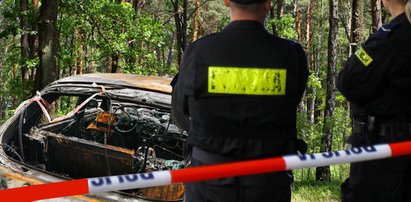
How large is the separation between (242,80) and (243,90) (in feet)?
0.15

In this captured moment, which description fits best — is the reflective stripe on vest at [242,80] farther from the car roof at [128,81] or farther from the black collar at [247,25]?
the car roof at [128,81]

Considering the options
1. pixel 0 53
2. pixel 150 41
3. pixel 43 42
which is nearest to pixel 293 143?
pixel 43 42

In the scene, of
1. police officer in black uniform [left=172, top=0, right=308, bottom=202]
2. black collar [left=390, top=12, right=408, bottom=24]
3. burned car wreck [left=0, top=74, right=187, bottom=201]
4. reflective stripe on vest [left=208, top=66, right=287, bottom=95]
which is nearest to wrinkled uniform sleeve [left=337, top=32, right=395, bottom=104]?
black collar [left=390, top=12, right=408, bottom=24]

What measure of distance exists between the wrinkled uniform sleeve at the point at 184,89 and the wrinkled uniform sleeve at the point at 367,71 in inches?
37.5

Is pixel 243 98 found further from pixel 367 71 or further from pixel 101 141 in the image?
pixel 101 141

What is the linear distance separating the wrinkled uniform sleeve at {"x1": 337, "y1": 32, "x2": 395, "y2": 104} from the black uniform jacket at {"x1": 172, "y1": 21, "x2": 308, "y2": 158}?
0.54 meters

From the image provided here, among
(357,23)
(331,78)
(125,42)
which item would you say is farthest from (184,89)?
(125,42)

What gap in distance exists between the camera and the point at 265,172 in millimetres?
2068

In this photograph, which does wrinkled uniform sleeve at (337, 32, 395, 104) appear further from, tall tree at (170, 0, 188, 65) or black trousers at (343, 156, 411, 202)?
tall tree at (170, 0, 188, 65)

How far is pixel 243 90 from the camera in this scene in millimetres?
2180

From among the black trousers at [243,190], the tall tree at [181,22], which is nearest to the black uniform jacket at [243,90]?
the black trousers at [243,190]

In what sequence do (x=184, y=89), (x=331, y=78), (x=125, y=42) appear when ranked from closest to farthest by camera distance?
(x=184, y=89), (x=331, y=78), (x=125, y=42)

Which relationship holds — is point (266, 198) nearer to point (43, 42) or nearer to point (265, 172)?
point (265, 172)

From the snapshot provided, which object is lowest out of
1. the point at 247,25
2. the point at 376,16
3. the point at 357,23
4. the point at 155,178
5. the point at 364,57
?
the point at 155,178
